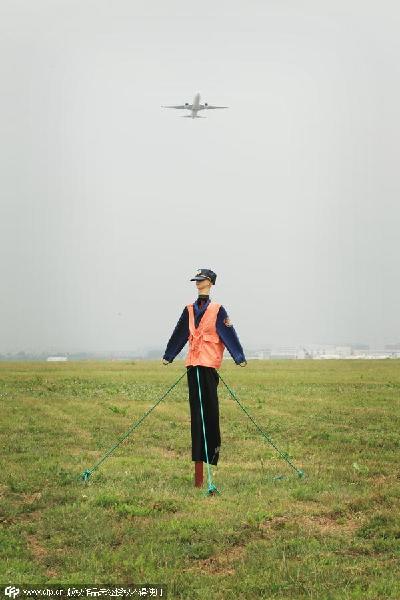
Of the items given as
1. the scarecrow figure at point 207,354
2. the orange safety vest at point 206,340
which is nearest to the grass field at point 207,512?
the scarecrow figure at point 207,354

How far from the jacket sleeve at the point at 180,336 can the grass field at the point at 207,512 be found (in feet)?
7.71

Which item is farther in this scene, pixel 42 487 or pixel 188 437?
pixel 188 437

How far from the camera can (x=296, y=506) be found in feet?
35.6

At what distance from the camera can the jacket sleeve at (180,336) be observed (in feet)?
43.0

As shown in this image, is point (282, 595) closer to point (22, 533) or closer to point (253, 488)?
point (22, 533)

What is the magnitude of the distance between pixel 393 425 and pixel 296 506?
11388 mm

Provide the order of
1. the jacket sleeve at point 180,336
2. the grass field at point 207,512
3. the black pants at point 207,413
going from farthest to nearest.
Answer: the jacket sleeve at point 180,336, the black pants at point 207,413, the grass field at point 207,512

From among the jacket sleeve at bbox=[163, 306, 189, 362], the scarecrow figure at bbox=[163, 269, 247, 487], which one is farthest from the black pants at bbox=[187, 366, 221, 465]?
the jacket sleeve at bbox=[163, 306, 189, 362]

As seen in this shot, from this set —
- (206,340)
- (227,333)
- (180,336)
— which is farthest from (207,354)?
(180,336)

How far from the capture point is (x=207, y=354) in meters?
12.6

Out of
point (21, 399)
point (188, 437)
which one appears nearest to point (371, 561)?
point (188, 437)

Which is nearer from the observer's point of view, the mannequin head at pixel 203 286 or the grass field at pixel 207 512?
the grass field at pixel 207 512

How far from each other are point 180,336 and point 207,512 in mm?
3838

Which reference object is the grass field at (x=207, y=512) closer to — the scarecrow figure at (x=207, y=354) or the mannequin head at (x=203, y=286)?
the scarecrow figure at (x=207, y=354)
